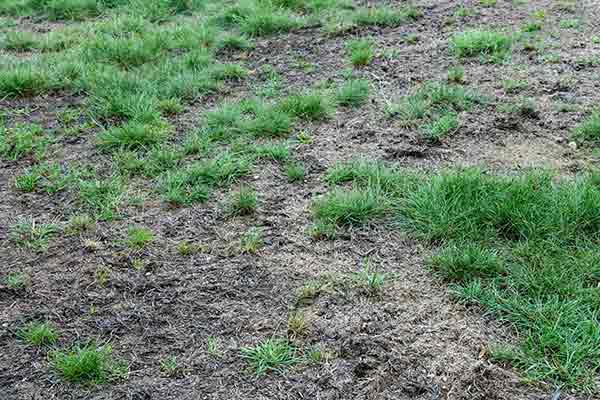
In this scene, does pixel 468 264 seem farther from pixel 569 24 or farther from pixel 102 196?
pixel 569 24

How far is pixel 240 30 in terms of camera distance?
251 inches

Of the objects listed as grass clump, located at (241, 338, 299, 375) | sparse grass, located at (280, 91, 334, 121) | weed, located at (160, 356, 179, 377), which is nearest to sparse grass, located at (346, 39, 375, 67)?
sparse grass, located at (280, 91, 334, 121)

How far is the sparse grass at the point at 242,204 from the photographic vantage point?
395cm

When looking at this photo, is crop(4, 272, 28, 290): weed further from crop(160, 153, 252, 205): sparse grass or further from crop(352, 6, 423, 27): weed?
crop(352, 6, 423, 27): weed

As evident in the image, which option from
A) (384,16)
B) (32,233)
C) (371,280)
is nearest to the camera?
(371,280)

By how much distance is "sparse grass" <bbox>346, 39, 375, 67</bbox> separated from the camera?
5.65 m

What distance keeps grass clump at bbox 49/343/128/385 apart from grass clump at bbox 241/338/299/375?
Result: 1.73 ft

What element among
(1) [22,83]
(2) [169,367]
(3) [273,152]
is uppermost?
(1) [22,83]

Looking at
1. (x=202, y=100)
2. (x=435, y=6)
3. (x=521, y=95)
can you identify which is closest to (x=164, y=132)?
(x=202, y=100)

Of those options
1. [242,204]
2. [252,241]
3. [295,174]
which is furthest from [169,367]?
[295,174]

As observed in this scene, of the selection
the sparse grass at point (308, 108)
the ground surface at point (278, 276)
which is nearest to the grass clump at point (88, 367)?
the ground surface at point (278, 276)

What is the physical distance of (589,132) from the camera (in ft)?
14.7

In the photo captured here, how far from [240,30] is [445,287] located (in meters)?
3.84

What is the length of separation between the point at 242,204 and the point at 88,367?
136cm
